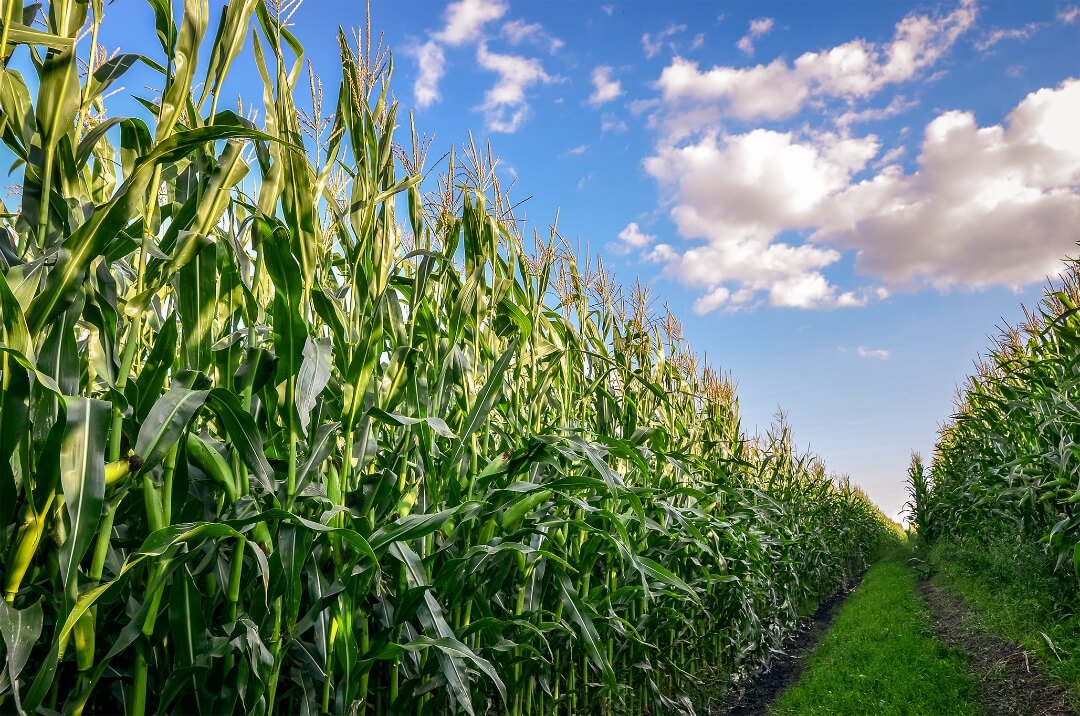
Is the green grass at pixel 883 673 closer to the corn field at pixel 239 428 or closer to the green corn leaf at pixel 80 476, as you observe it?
the corn field at pixel 239 428

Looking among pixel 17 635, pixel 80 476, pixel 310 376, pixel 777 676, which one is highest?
pixel 310 376

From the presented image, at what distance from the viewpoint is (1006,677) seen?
15.0 ft

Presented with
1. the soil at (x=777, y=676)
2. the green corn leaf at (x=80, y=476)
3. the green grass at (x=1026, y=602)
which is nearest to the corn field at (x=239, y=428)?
the green corn leaf at (x=80, y=476)

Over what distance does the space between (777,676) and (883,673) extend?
2.61 ft

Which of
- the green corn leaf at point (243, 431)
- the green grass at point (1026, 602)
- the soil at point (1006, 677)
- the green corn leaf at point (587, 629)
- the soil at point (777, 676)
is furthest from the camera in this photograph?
the soil at point (777, 676)

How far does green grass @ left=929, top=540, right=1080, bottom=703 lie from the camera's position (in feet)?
14.0

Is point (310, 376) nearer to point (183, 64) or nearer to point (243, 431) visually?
point (243, 431)

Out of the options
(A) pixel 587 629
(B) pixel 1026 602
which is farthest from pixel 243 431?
(B) pixel 1026 602

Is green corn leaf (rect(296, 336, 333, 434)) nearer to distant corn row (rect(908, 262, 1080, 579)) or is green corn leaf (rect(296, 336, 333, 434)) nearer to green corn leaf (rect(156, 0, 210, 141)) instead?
green corn leaf (rect(156, 0, 210, 141))

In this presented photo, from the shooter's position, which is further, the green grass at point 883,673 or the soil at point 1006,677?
the green grass at point 883,673

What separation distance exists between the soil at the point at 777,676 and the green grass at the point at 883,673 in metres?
0.13

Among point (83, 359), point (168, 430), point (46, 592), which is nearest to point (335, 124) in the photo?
point (83, 359)

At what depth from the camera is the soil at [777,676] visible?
4723 millimetres

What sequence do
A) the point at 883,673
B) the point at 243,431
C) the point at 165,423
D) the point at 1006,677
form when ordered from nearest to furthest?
1. the point at 165,423
2. the point at 243,431
3. the point at 1006,677
4. the point at 883,673
